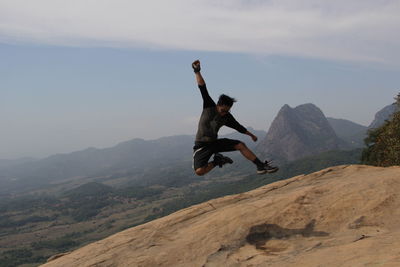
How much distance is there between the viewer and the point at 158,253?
8883mm

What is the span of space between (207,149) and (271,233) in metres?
2.89

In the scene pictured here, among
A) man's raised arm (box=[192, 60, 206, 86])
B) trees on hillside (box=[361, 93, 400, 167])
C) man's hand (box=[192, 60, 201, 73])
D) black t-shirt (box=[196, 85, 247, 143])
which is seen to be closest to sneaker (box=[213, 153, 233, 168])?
black t-shirt (box=[196, 85, 247, 143])

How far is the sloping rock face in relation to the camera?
24.3 feet

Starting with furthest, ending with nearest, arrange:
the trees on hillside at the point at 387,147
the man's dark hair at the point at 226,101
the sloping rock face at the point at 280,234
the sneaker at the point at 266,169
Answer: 1. the trees on hillside at the point at 387,147
2. the sneaker at the point at 266,169
3. the man's dark hair at the point at 226,101
4. the sloping rock face at the point at 280,234

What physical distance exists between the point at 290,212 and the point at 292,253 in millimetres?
2227

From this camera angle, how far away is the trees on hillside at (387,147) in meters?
39.8

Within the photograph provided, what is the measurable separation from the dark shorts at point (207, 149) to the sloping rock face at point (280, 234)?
202 cm

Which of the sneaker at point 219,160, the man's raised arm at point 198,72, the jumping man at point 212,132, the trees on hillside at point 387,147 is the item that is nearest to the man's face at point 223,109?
the jumping man at point 212,132

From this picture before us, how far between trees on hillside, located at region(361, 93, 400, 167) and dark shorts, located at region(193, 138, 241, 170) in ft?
118

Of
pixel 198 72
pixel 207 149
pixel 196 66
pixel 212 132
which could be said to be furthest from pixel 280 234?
pixel 196 66

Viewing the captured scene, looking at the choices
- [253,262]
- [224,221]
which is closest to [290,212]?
[224,221]

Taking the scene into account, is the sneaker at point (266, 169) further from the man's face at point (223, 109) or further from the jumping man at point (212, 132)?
the man's face at point (223, 109)

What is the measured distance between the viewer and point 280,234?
9125mm

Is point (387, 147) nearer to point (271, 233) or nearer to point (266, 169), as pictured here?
point (266, 169)
